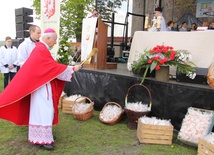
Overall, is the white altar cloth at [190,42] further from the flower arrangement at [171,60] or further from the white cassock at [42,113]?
the white cassock at [42,113]

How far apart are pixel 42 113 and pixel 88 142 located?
0.83 metres

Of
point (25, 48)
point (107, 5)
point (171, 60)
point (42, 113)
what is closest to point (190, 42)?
point (171, 60)

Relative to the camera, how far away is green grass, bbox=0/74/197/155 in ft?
9.95

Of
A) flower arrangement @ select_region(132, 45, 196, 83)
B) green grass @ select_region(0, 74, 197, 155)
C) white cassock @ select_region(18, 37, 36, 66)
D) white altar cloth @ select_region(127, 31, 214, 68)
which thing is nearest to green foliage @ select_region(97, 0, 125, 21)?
white altar cloth @ select_region(127, 31, 214, 68)

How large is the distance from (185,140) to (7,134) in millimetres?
2677

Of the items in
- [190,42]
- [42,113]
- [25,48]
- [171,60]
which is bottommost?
[42,113]

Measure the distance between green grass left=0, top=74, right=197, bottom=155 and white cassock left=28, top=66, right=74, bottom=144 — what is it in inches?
7.7

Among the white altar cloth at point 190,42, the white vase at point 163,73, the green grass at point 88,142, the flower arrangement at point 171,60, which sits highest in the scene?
the white altar cloth at point 190,42

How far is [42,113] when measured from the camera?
2.96 metres

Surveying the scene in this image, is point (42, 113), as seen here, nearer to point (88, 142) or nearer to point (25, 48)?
point (88, 142)

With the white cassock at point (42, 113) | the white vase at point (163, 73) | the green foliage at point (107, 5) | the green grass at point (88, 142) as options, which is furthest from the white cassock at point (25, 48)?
the green foliage at point (107, 5)

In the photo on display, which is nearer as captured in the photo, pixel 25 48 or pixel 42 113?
pixel 42 113

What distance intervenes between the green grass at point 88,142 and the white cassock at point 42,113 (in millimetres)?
196

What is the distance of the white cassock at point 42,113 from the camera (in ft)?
9.69
